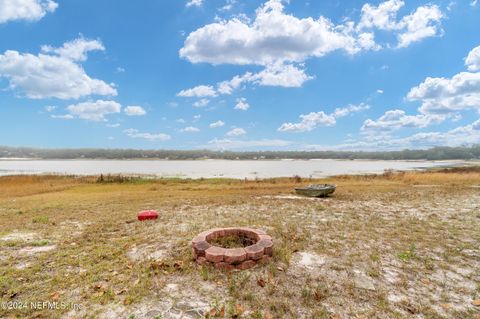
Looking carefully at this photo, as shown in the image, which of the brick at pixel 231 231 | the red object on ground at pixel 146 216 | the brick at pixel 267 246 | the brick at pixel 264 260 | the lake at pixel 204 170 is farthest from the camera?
the lake at pixel 204 170

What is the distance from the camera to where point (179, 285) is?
4.18 metres

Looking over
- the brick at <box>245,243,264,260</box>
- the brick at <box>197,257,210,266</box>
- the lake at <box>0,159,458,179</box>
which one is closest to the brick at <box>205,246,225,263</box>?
the brick at <box>197,257,210,266</box>

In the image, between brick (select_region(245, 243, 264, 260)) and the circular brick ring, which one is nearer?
the circular brick ring

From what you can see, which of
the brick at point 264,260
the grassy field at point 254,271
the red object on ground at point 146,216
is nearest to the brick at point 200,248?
the grassy field at point 254,271

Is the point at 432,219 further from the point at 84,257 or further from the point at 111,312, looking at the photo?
the point at 84,257

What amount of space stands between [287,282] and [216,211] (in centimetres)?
624

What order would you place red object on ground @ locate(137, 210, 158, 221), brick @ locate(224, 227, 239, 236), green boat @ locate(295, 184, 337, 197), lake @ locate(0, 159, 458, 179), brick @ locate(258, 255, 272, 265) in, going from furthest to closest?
lake @ locate(0, 159, 458, 179)
green boat @ locate(295, 184, 337, 197)
red object on ground @ locate(137, 210, 158, 221)
brick @ locate(224, 227, 239, 236)
brick @ locate(258, 255, 272, 265)

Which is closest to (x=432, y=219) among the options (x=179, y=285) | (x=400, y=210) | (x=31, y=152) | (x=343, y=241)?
(x=400, y=210)

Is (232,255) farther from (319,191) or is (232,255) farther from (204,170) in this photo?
(204,170)

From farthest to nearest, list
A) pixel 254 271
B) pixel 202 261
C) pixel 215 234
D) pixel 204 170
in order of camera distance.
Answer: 1. pixel 204 170
2. pixel 215 234
3. pixel 202 261
4. pixel 254 271

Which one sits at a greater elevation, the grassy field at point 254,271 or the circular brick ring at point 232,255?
the circular brick ring at point 232,255

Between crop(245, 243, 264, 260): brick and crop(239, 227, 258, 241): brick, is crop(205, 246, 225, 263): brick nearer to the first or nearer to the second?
crop(245, 243, 264, 260): brick

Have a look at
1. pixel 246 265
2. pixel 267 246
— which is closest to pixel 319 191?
pixel 267 246

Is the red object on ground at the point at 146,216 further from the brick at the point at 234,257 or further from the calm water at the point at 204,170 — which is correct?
the calm water at the point at 204,170
